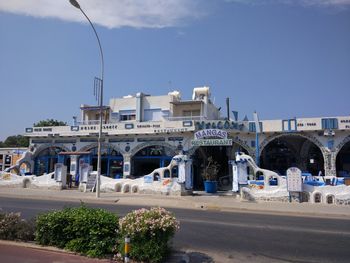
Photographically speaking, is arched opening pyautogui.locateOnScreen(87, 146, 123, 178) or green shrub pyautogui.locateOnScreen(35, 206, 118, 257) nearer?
green shrub pyautogui.locateOnScreen(35, 206, 118, 257)

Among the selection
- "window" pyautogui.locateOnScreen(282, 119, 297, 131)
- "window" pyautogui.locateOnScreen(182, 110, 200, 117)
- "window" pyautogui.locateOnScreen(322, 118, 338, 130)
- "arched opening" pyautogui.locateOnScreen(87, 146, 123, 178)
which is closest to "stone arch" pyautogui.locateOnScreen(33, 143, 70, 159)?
"arched opening" pyautogui.locateOnScreen(87, 146, 123, 178)

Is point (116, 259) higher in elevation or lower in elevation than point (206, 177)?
lower

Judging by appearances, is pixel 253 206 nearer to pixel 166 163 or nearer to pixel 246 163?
pixel 246 163

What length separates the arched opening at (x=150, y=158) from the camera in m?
29.2

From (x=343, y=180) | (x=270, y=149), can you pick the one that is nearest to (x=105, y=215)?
(x=343, y=180)

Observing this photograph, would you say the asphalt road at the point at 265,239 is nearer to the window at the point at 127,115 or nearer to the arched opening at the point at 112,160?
the arched opening at the point at 112,160

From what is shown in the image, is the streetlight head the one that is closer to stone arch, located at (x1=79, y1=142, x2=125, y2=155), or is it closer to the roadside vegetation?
the roadside vegetation

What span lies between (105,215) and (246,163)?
1485 centimetres

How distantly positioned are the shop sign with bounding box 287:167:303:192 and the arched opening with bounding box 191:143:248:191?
9009 mm

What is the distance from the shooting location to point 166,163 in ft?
96.4

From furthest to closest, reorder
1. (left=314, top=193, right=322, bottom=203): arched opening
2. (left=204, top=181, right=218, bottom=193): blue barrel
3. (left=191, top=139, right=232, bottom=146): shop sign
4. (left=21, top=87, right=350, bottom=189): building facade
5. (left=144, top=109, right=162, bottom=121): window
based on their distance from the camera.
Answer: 1. (left=144, top=109, right=162, bottom=121): window
2. (left=21, top=87, right=350, bottom=189): building facade
3. (left=204, top=181, right=218, bottom=193): blue barrel
4. (left=191, top=139, right=232, bottom=146): shop sign
5. (left=314, top=193, right=322, bottom=203): arched opening

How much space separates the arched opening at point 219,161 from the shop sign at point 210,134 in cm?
305

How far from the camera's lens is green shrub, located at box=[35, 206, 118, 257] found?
738cm

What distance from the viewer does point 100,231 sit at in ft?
24.5
